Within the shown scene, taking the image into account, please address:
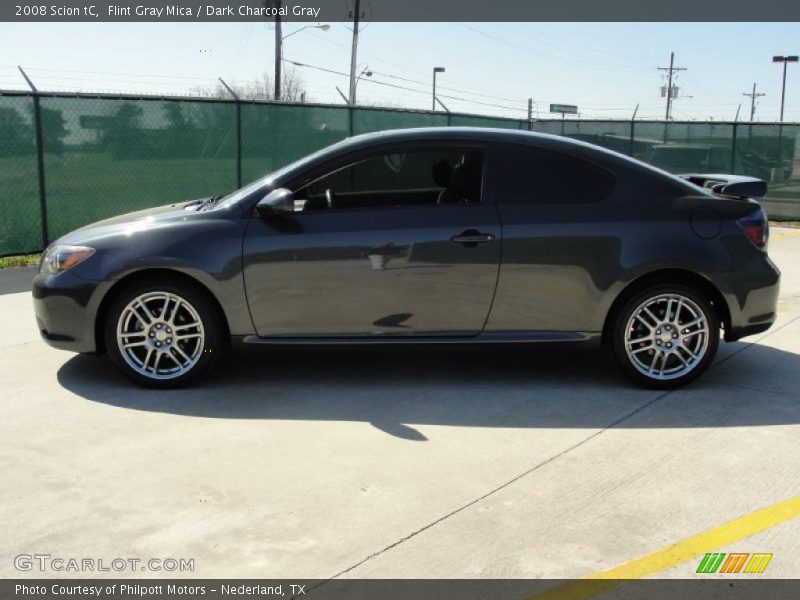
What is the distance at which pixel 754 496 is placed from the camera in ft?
12.7

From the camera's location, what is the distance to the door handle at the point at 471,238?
529cm

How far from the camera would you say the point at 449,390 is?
5.44m

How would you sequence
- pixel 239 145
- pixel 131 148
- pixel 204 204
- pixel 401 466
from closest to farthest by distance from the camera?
pixel 401 466 → pixel 204 204 → pixel 131 148 → pixel 239 145

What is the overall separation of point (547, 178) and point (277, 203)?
67.5 inches

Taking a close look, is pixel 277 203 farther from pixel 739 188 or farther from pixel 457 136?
pixel 739 188

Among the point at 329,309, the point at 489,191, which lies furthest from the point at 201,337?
the point at 489,191

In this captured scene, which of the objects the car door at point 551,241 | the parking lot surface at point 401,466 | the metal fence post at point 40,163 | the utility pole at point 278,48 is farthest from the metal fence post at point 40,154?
the utility pole at point 278,48

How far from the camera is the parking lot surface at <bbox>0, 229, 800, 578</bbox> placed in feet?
11.1

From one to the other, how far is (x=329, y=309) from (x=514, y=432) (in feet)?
4.58

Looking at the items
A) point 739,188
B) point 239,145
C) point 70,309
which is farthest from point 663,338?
point 239,145

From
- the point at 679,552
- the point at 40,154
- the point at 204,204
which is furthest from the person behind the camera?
the point at 40,154

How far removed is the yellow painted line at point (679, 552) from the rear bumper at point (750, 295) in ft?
5.98
